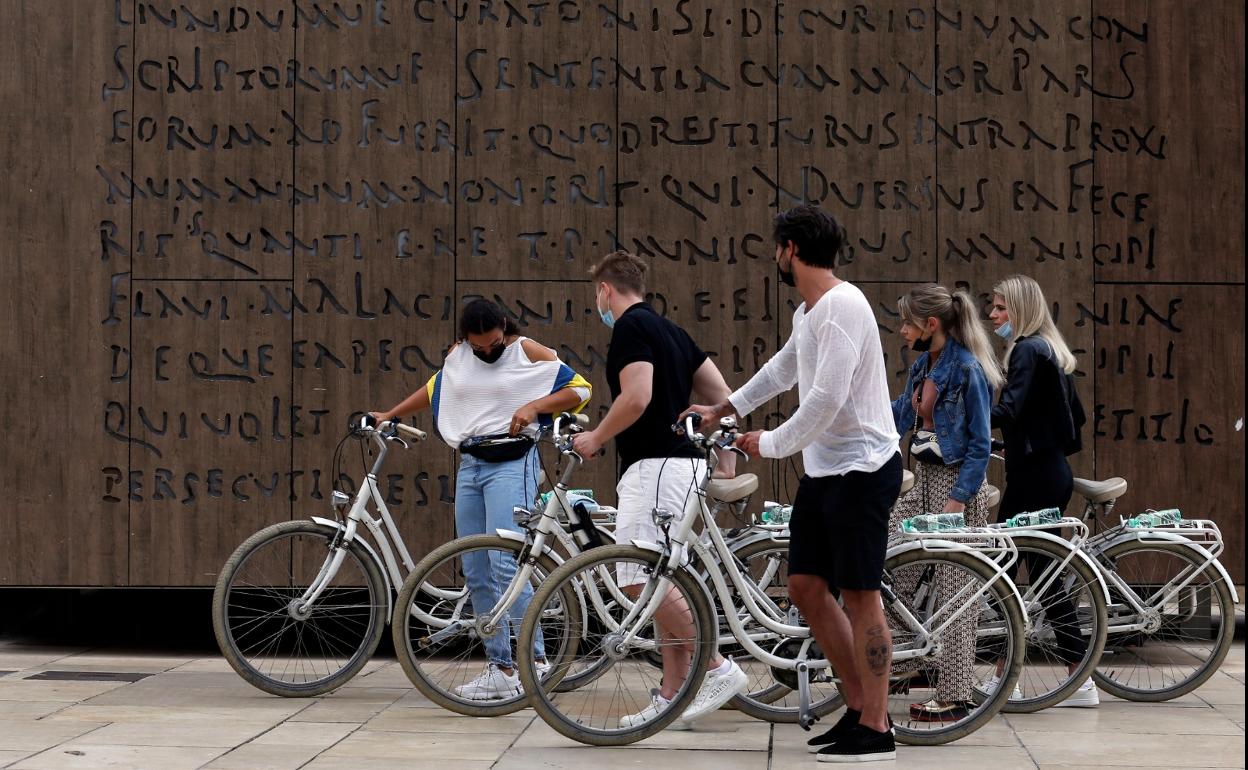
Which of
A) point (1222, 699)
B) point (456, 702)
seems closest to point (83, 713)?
point (456, 702)

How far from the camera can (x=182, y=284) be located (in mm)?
8258

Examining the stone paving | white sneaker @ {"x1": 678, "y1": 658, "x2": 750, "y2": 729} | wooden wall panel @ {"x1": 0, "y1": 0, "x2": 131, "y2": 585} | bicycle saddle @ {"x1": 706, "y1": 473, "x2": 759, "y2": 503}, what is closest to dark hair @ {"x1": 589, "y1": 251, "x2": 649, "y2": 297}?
bicycle saddle @ {"x1": 706, "y1": 473, "x2": 759, "y2": 503}

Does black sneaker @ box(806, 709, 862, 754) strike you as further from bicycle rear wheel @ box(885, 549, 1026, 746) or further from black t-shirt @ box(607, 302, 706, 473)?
black t-shirt @ box(607, 302, 706, 473)

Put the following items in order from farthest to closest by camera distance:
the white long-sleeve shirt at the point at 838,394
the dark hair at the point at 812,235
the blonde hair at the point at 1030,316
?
1. the blonde hair at the point at 1030,316
2. the dark hair at the point at 812,235
3. the white long-sleeve shirt at the point at 838,394

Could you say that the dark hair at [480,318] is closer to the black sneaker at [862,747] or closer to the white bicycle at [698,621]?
the white bicycle at [698,621]

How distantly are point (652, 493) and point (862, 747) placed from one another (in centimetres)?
119

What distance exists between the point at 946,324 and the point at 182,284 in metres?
4.07

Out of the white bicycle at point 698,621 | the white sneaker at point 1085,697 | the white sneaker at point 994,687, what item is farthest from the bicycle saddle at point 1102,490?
the white bicycle at point 698,621

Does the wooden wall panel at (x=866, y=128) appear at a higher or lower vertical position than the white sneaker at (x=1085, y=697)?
higher

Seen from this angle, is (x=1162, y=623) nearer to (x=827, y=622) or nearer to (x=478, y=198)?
(x=827, y=622)

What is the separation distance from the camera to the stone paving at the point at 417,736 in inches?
213

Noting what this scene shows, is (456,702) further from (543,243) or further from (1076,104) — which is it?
(1076,104)

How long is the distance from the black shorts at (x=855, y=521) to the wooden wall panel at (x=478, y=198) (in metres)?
2.96

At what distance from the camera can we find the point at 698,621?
18.1 ft
